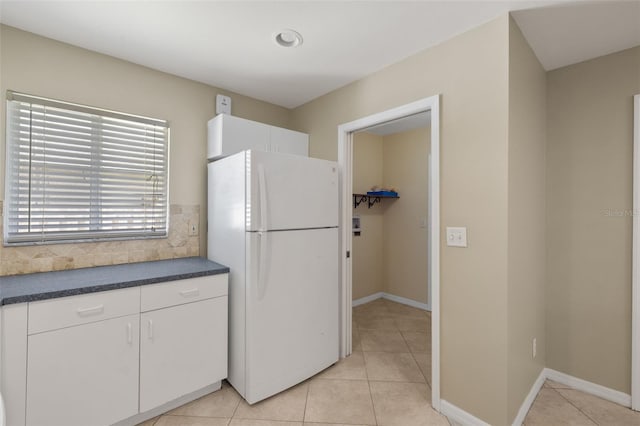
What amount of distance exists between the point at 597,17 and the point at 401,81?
110 centimetres

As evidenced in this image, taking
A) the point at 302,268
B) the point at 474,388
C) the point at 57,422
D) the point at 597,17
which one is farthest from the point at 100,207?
the point at 597,17

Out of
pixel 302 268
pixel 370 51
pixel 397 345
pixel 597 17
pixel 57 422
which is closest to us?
pixel 57 422

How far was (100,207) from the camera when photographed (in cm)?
213

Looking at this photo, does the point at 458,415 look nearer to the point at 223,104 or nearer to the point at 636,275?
the point at 636,275

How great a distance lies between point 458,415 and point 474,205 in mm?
1284

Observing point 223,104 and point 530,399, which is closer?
point 530,399

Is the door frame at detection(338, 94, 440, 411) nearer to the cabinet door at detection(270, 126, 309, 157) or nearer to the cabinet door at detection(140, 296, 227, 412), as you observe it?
the cabinet door at detection(270, 126, 309, 157)

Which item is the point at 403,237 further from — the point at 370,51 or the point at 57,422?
the point at 57,422

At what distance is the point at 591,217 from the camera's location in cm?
216

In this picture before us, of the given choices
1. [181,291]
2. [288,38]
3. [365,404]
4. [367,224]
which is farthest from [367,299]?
[288,38]

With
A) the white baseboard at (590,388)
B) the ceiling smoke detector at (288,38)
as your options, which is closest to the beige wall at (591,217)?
the white baseboard at (590,388)

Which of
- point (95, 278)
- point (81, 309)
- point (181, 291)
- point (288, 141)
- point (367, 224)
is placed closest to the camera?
point (81, 309)

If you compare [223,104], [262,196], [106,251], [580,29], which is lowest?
[106,251]

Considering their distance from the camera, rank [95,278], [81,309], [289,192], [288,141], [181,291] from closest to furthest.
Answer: [81,309], [95,278], [181,291], [289,192], [288,141]
